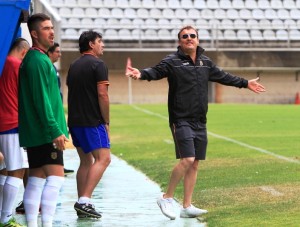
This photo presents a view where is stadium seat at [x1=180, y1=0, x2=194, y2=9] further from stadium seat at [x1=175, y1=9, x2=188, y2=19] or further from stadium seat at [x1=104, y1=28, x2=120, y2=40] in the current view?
stadium seat at [x1=104, y1=28, x2=120, y2=40]

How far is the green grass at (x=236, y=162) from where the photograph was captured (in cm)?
959

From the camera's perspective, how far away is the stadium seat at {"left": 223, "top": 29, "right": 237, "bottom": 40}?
135 feet

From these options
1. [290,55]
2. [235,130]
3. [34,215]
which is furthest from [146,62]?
[34,215]

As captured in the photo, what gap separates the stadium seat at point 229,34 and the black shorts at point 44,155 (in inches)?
1304

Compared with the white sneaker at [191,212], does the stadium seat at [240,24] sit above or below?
below

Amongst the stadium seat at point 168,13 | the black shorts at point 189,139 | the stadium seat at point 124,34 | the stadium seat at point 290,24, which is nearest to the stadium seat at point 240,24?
the stadium seat at point 290,24

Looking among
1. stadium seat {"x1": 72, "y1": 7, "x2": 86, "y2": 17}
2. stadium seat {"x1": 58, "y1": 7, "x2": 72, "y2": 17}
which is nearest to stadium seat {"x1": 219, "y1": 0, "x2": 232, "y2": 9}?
stadium seat {"x1": 72, "y1": 7, "x2": 86, "y2": 17}

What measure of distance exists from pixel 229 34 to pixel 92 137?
3190cm

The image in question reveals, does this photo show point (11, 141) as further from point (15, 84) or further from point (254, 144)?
point (254, 144)

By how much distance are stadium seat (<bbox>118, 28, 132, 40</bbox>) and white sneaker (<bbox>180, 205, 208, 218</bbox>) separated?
101ft

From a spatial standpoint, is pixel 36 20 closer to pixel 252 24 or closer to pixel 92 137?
pixel 92 137

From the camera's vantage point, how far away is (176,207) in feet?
34.1

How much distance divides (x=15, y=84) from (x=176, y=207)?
95.4 inches

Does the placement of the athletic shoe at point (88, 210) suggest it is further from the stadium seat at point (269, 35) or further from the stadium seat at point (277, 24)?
the stadium seat at point (277, 24)
